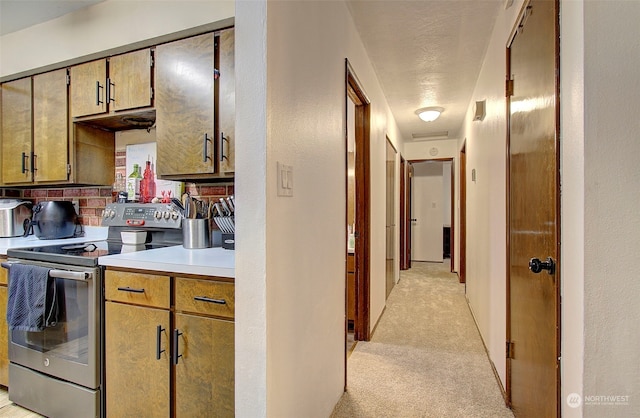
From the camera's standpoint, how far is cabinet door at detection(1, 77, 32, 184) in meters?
2.37

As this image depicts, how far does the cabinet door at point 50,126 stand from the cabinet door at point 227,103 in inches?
51.7

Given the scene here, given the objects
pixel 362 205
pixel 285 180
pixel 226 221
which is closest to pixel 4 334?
pixel 226 221

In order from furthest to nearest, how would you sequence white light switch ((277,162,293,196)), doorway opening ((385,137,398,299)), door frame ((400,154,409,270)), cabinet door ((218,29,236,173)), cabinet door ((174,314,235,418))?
1. door frame ((400,154,409,270))
2. doorway opening ((385,137,398,299))
3. cabinet door ((218,29,236,173))
4. cabinet door ((174,314,235,418))
5. white light switch ((277,162,293,196))

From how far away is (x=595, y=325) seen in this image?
876 mm

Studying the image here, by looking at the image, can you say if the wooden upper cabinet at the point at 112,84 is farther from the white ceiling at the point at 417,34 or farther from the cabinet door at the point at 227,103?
the cabinet door at the point at 227,103

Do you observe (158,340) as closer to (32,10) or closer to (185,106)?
(185,106)

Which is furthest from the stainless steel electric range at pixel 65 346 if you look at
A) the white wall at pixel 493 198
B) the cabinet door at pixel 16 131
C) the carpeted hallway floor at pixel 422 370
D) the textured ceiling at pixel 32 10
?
the white wall at pixel 493 198

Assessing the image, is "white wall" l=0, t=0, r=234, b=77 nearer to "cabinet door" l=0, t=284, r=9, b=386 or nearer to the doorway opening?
"cabinet door" l=0, t=284, r=9, b=386

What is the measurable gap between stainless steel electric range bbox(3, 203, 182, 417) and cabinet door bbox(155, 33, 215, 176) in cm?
64

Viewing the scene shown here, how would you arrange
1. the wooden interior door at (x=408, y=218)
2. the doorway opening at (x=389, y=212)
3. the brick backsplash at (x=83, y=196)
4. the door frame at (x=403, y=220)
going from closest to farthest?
the brick backsplash at (x=83, y=196)
the doorway opening at (x=389, y=212)
the door frame at (x=403, y=220)
the wooden interior door at (x=408, y=218)

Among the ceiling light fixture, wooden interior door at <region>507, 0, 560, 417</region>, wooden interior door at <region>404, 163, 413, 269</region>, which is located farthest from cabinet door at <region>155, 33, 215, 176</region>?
wooden interior door at <region>404, 163, 413, 269</region>

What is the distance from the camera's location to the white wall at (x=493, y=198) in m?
1.96

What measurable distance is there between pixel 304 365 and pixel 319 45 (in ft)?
4.82

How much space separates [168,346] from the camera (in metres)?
1.37
